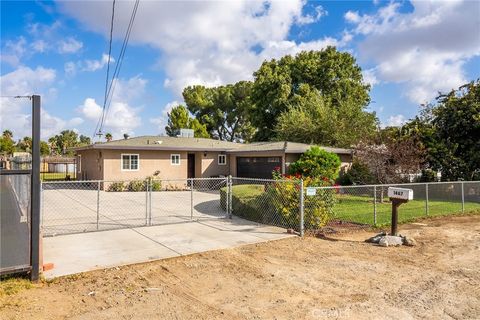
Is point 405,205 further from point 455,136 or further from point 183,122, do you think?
point 183,122

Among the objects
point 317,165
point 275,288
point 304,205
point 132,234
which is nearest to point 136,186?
point 317,165

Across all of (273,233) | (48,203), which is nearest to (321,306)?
(273,233)

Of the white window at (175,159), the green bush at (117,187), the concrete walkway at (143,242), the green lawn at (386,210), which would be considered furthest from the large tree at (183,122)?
the concrete walkway at (143,242)

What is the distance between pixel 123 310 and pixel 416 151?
1466 centimetres

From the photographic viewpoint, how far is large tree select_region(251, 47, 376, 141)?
33281 mm

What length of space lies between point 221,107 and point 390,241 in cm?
4321

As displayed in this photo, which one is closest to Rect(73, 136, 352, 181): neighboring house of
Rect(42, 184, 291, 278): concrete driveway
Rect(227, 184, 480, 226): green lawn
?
Rect(227, 184, 480, 226): green lawn

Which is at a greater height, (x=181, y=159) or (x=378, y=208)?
(x=181, y=159)

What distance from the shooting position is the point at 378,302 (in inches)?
191

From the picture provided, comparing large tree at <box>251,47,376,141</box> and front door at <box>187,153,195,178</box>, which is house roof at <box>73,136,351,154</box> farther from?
large tree at <box>251,47,376,141</box>

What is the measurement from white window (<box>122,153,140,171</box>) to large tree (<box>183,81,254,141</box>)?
90.3 feet

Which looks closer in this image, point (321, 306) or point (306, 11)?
point (321, 306)

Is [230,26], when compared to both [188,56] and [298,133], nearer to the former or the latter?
[188,56]

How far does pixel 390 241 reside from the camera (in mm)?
8094
